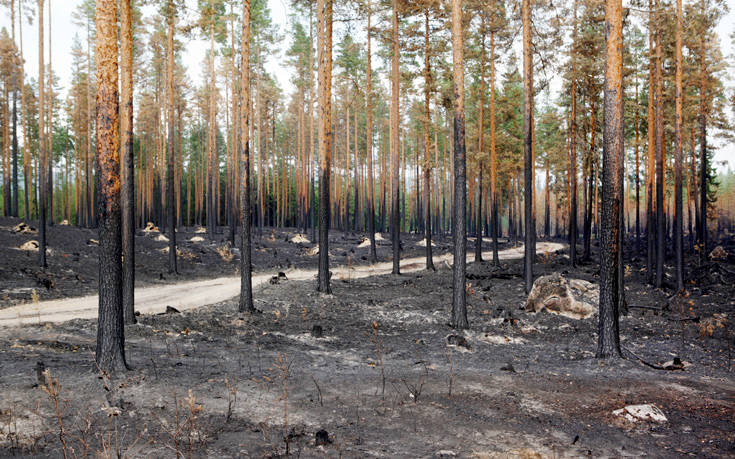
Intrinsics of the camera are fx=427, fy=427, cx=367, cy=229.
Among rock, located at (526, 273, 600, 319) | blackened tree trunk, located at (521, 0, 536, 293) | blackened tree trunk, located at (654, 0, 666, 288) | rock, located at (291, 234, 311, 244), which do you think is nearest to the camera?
rock, located at (526, 273, 600, 319)

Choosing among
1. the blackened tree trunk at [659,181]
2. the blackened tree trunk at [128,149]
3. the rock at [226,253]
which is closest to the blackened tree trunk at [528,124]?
the blackened tree trunk at [659,181]

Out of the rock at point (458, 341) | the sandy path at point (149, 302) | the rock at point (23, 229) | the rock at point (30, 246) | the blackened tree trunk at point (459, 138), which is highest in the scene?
the blackened tree trunk at point (459, 138)

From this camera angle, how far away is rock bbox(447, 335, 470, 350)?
33.2ft

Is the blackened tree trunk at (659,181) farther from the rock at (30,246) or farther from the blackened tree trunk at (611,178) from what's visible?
the rock at (30,246)

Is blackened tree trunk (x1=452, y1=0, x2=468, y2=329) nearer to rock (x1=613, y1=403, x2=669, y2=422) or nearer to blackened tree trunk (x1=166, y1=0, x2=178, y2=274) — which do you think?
rock (x1=613, y1=403, x2=669, y2=422)

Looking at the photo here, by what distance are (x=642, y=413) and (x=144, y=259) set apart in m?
22.9

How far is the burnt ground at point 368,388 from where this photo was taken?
4.88 metres

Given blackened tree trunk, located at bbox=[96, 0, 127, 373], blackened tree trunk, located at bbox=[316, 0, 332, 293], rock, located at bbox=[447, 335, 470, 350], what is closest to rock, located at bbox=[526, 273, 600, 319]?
rock, located at bbox=[447, 335, 470, 350]

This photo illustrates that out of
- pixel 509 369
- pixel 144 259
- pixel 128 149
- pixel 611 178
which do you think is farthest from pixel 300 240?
pixel 611 178

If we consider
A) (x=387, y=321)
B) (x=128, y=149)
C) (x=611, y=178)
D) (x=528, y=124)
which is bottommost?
(x=387, y=321)

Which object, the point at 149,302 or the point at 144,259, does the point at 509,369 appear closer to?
the point at 149,302

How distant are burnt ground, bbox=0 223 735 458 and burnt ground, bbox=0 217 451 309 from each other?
673 cm

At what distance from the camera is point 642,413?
229 inches

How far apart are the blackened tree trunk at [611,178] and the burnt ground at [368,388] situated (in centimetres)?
84
